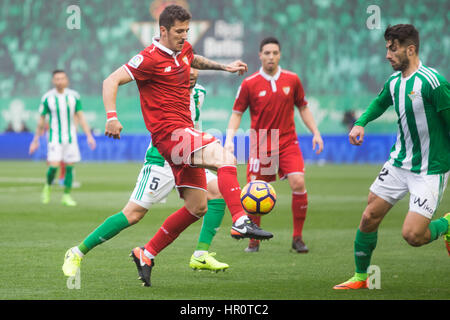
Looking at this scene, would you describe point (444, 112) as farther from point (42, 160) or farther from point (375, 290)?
point (42, 160)

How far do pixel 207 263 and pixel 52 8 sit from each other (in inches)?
1268

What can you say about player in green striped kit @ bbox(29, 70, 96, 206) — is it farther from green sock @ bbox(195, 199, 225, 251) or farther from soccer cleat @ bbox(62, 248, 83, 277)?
soccer cleat @ bbox(62, 248, 83, 277)

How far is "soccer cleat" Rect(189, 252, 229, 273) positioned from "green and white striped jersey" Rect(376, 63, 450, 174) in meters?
1.98

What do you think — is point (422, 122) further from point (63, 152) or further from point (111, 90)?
point (63, 152)

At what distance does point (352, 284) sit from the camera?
6535 millimetres

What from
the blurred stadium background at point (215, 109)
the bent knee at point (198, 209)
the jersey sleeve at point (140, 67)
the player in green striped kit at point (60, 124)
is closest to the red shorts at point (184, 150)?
the bent knee at point (198, 209)

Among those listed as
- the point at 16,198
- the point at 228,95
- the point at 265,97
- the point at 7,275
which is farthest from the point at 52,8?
the point at 7,275

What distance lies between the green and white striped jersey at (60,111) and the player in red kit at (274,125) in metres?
6.05

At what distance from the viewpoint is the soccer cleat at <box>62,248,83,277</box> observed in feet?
21.6

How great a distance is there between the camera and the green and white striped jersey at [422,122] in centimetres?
617

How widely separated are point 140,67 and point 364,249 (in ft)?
8.07

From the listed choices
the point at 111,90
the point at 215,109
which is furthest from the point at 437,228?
the point at 215,109

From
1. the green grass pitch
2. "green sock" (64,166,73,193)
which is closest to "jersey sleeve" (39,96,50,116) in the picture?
"green sock" (64,166,73,193)

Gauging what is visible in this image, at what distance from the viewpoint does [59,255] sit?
27.2ft
